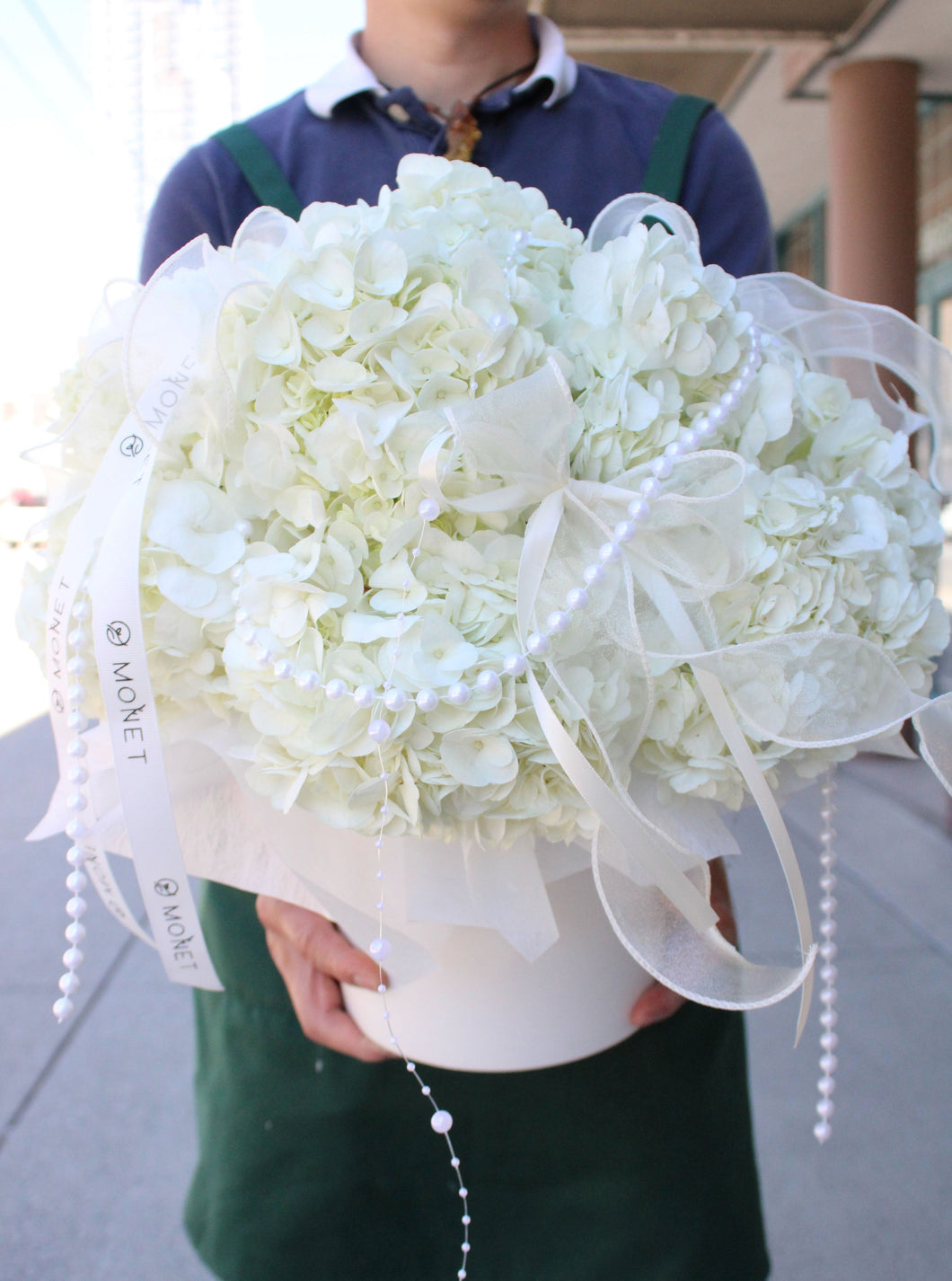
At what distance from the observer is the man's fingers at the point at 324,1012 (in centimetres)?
72

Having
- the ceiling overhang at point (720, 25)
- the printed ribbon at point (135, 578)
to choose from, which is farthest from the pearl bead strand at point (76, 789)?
the ceiling overhang at point (720, 25)

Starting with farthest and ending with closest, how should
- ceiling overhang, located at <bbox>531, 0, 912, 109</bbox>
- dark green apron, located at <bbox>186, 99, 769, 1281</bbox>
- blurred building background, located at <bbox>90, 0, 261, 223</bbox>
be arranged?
blurred building background, located at <bbox>90, 0, 261, 223</bbox> → ceiling overhang, located at <bbox>531, 0, 912, 109</bbox> → dark green apron, located at <bbox>186, 99, 769, 1281</bbox>

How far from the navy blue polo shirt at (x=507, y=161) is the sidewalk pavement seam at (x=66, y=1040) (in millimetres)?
1698

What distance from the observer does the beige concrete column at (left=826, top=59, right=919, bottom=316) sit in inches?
136

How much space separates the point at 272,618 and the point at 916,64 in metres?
4.05

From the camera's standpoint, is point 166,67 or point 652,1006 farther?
point 166,67

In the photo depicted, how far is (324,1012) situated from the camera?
729 mm

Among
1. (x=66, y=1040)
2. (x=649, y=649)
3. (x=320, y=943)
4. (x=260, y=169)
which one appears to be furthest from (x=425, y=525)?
(x=66, y=1040)

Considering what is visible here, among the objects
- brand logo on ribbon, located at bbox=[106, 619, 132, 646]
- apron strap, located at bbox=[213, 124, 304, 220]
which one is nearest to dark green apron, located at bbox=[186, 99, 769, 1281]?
apron strap, located at bbox=[213, 124, 304, 220]

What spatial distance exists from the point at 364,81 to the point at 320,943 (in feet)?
2.36

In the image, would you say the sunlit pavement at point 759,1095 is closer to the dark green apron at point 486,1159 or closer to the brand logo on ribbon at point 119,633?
the dark green apron at point 486,1159

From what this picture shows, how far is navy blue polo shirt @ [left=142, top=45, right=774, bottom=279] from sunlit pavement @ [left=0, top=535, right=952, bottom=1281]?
86cm

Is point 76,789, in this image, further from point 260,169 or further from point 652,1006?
point 260,169

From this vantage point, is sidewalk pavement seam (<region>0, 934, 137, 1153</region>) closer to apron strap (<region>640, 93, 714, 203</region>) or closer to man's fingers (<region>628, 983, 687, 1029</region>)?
man's fingers (<region>628, 983, 687, 1029</region>)
